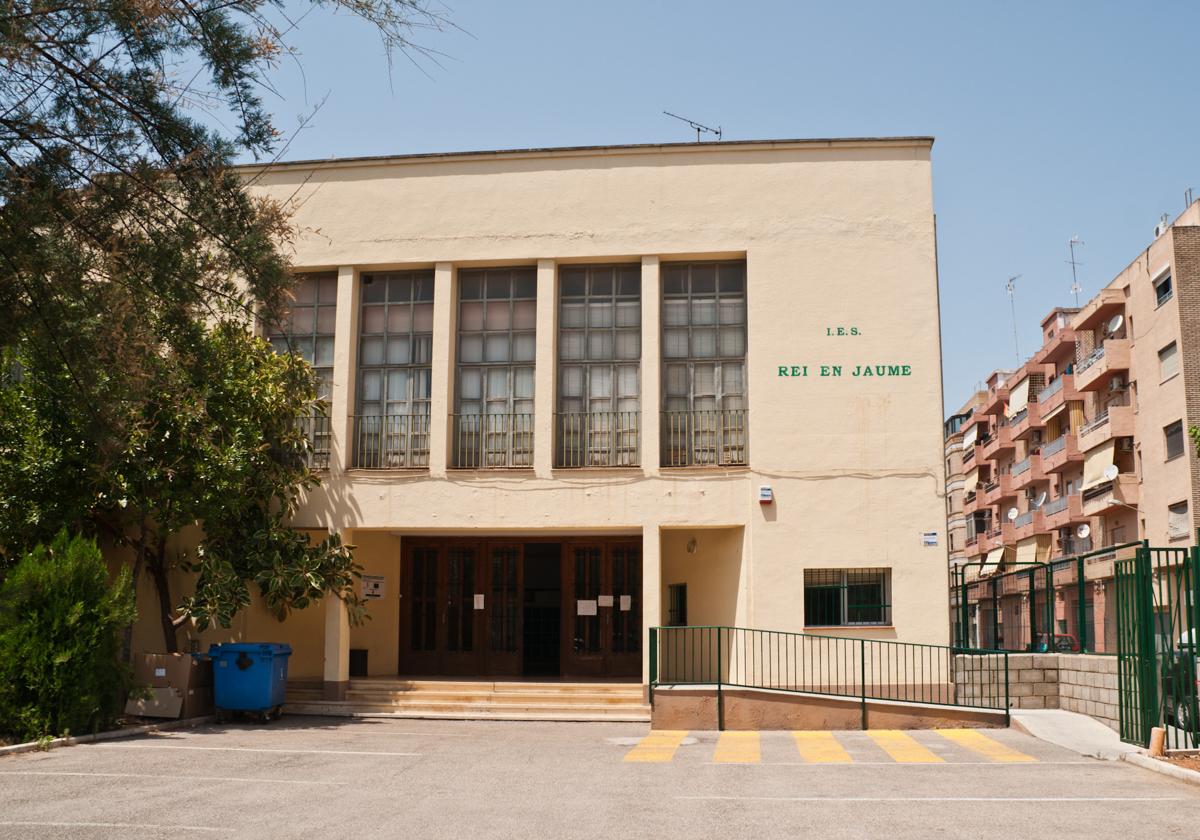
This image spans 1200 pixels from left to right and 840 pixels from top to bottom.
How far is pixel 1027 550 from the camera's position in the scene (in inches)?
2408

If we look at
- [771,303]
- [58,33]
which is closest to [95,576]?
[58,33]

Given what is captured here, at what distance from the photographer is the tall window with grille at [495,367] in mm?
19812

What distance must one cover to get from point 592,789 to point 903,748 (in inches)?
181

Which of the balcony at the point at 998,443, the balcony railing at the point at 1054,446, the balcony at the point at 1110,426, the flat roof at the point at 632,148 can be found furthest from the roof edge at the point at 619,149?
the balcony at the point at 998,443

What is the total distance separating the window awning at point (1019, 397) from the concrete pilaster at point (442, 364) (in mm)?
47404

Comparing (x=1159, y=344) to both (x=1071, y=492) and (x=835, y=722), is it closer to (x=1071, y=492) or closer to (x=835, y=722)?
(x=1071, y=492)

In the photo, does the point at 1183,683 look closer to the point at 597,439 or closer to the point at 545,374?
the point at 597,439

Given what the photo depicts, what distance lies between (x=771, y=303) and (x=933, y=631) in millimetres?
5725

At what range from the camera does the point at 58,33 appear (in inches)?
279

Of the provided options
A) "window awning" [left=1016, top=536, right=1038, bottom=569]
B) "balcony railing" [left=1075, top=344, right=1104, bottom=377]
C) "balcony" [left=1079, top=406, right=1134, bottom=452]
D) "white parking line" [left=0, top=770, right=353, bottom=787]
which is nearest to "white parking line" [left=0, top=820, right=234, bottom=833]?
"white parking line" [left=0, top=770, right=353, bottom=787]

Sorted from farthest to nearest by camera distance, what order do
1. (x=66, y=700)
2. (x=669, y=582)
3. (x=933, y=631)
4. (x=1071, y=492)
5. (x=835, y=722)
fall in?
(x=1071, y=492), (x=669, y=582), (x=933, y=631), (x=835, y=722), (x=66, y=700)

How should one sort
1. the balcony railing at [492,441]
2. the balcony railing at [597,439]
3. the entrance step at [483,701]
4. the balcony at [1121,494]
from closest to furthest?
the entrance step at [483,701], the balcony railing at [597,439], the balcony railing at [492,441], the balcony at [1121,494]

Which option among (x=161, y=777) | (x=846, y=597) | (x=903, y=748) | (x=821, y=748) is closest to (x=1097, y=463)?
(x=846, y=597)

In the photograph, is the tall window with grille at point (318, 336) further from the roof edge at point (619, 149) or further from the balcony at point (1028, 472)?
the balcony at point (1028, 472)
